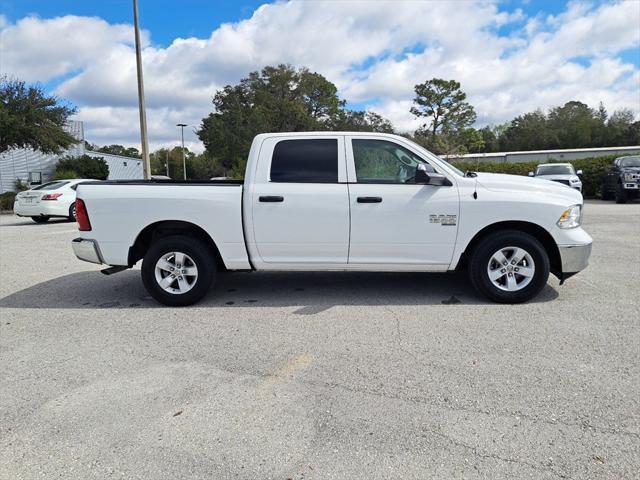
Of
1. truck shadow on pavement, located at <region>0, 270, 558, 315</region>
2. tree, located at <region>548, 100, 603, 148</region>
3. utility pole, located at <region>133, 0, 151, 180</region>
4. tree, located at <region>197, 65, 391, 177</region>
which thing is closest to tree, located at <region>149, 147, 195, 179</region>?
tree, located at <region>197, 65, 391, 177</region>

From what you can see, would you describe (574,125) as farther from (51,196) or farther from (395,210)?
(395,210)

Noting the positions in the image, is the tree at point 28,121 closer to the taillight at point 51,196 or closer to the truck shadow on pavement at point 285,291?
the taillight at point 51,196

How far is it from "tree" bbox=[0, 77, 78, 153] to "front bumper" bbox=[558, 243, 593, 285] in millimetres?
25256

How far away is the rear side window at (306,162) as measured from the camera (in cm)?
515

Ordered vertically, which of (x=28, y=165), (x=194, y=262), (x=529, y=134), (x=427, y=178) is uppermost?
(x=529, y=134)

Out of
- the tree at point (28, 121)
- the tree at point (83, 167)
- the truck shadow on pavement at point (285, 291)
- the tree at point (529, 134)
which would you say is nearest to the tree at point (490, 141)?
the tree at point (529, 134)

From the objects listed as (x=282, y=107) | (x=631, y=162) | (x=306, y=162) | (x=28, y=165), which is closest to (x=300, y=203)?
(x=306, y=162)

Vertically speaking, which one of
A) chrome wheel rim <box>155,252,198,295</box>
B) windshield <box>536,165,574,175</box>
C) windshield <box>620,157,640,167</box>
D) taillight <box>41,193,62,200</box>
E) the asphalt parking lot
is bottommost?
the asphalt parking lot

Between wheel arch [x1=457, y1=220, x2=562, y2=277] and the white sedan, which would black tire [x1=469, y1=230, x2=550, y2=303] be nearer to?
wheel arch [x1=457, y1=220, x2=562, y2=277]

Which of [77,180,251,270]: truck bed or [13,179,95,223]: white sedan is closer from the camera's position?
[77,180,251,270]: truck bed

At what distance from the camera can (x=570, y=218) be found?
5.02 meters

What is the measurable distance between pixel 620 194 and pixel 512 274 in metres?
16.1

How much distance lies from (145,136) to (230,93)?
42103 mm

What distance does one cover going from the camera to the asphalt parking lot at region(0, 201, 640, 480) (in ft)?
8.18
